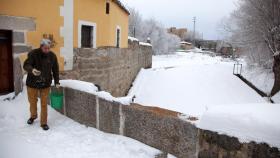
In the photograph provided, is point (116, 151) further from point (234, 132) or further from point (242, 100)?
point (242, 100)

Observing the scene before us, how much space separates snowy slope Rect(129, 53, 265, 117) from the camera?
48.5ft

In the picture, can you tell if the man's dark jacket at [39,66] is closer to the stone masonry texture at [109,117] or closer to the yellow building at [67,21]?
the stone masonry texture at [109,117]

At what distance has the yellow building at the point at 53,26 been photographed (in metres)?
7.08

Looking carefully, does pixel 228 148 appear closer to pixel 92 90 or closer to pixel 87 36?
pixel 92 90

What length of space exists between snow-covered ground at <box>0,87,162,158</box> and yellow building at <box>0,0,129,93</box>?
2080 millimetres

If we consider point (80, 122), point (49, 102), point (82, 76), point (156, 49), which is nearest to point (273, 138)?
point (80, 122)

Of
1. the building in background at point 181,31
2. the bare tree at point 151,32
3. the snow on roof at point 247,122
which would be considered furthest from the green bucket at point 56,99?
the building in background at point 181,31

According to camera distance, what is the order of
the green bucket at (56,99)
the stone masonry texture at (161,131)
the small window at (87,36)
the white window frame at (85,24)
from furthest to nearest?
the small window at (87,36) → the white window frame at (85,24) → the green bucket at (56,99) → the stone masonry texture at (161,131)

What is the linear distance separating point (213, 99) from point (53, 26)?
10414mm

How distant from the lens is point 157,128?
4223 millimetres

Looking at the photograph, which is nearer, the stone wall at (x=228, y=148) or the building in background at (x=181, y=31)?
the stone wall at (x=228, y=148)

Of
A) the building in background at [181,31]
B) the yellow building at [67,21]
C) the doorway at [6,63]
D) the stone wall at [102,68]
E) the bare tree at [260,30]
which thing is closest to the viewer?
the doorway at [6,63]

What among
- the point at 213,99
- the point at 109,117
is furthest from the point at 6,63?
the point at 213,99

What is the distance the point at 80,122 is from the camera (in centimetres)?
563
